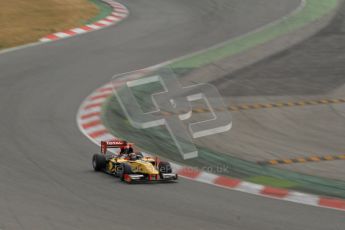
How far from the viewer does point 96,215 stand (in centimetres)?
1341

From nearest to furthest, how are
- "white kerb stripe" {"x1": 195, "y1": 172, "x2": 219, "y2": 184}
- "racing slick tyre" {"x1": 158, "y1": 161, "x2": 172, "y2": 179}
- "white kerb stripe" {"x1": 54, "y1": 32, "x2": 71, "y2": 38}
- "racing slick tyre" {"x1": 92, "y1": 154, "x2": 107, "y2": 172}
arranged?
"racing slick tyre" {"x1": 158, "y1": 161, "x2": 172, "y2": 179}
"white kerb stripe" {"x1": 195, "y1": 172, "x2": 219, "y2": 184}
"racing slick tyre" {"x1": 92, "y1": 154, "x2": 107, "y2": 172}
"white kerb stripe" {"x1": 54, "y1": 32, "x2": 71, "y2": 38}

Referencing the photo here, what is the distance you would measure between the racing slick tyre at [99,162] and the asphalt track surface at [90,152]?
182mm

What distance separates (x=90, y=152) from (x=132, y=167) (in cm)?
255

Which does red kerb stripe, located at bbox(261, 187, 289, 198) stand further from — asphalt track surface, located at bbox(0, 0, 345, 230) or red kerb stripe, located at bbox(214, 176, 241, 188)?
red kerb stripe, located at bbox(214, 176, 241, 188)

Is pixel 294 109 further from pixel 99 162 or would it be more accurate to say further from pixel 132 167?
pixel 132 167

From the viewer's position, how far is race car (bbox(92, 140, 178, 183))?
52.0 feet

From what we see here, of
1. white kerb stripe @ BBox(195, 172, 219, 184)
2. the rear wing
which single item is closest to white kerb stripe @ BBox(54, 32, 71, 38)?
the rear wing

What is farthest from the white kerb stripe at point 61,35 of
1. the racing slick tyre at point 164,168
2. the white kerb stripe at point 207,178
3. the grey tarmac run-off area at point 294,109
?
A: the racing slick tyre at point 164,168

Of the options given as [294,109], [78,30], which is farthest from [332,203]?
[78,30]

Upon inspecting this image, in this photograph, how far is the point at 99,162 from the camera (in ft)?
54.4

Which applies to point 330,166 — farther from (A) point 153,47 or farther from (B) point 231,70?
(A) point 153,47

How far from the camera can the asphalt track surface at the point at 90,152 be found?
1339cm

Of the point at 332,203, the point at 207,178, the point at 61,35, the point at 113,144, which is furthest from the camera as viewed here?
the point at 61,35

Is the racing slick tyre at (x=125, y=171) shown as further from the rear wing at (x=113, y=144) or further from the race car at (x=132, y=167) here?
the rear wing at (x=113, y=144)
